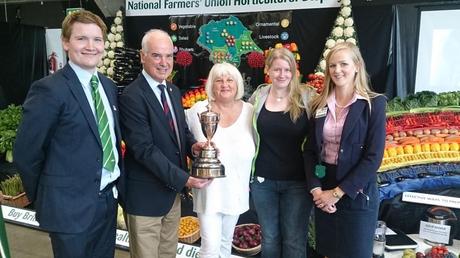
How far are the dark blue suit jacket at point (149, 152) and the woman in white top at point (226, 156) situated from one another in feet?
0.58

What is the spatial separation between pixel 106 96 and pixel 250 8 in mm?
3555

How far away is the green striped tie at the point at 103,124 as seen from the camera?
5.65 ft

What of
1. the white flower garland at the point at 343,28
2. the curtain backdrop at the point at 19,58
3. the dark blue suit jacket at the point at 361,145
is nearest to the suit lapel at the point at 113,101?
the dark blue suit jacket at the point at 361,145

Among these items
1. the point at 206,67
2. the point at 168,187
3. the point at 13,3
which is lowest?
the point at 168,187

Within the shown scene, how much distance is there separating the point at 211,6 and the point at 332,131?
380cm

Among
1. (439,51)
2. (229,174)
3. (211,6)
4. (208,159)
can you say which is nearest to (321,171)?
(229,174)

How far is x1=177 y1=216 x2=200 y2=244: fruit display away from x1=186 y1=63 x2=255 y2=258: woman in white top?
Answer: 995 millimetres

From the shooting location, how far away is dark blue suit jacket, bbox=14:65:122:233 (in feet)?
5.08

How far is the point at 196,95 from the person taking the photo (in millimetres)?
4449

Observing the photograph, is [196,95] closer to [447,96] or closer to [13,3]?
[447,96]

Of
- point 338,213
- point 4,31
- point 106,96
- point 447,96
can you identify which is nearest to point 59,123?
point 106,96

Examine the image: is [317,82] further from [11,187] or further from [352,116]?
[11,187]

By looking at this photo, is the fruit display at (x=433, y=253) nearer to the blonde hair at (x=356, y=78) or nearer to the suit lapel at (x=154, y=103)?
the blonde hair at (x=356, y=78)

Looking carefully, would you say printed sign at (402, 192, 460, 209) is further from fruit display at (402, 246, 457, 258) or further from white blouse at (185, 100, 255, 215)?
white blouse at (185, 100, 255, 215)
